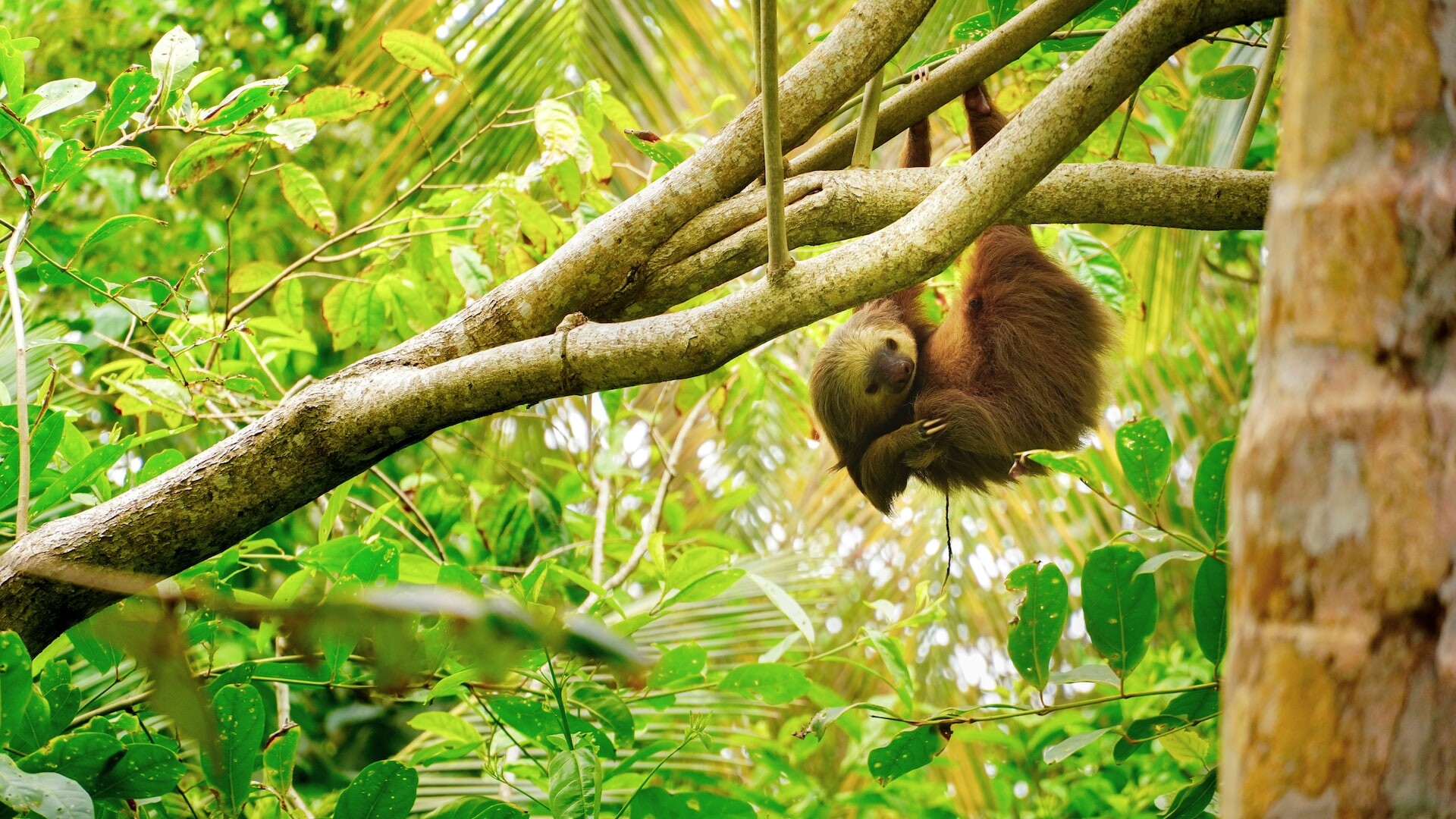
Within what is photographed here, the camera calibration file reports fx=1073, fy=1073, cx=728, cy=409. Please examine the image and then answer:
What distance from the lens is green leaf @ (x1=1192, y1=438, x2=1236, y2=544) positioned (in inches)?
69.4

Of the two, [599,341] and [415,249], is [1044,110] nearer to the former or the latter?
[599,341]

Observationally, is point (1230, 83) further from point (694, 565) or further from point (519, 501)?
point (519, 501)

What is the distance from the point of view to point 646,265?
6.85 feet

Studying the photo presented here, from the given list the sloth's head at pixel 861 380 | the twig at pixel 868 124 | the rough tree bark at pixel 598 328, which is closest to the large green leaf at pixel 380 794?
the rough tree bark at pixel 598 328

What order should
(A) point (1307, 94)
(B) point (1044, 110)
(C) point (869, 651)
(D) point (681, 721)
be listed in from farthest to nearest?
(C) point (869, 651)
(D) point (681, 721)
(B) point (1044, 110)
(A) point (1307, 94)

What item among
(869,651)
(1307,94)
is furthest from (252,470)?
(869,651)

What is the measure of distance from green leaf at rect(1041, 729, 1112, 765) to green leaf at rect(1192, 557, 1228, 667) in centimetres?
23

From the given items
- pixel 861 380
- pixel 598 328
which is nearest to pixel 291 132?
pixel 598 328

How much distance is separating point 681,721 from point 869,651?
164cm

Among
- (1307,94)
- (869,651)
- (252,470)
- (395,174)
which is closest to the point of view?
(1307,94)

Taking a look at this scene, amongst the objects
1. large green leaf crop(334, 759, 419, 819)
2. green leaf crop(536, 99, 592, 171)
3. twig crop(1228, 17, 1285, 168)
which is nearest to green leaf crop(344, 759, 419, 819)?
large green leaf crop(334, 759, 419, 819)

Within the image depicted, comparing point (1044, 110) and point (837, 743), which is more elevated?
point (1044, 110)

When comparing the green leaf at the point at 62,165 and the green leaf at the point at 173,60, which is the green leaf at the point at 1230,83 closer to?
the green leaf at the point at 173,60

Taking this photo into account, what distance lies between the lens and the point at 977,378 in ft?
9.94
